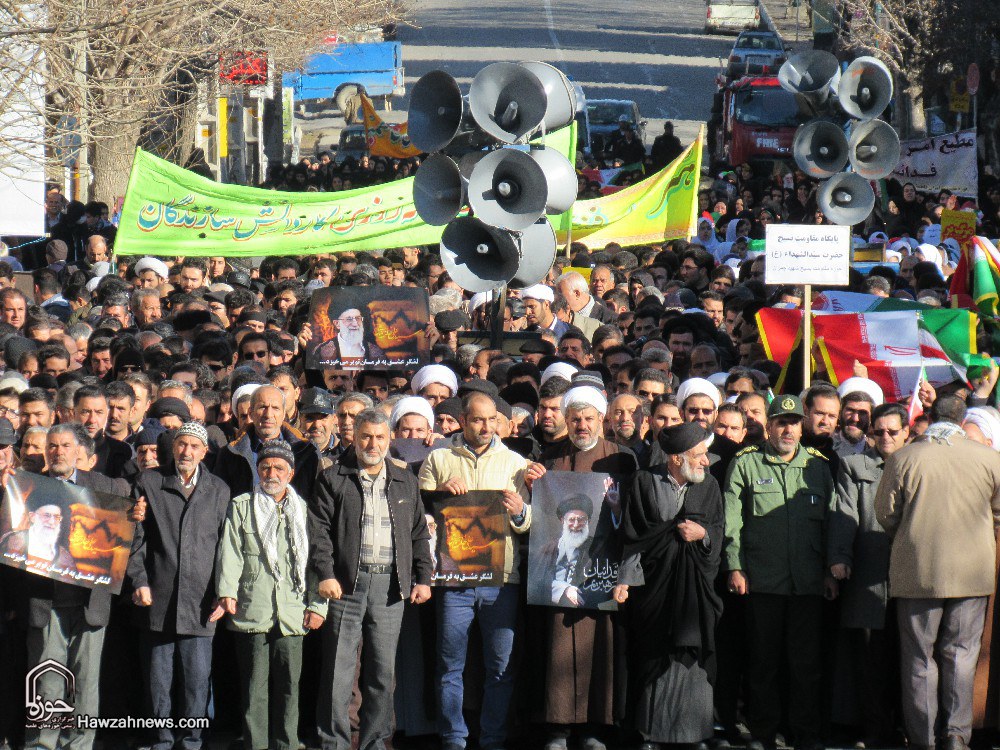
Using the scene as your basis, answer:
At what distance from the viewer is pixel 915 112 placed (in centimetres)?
4316

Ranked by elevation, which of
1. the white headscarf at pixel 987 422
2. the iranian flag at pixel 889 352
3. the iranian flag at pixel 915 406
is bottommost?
the white headscarf at pixel 987 422

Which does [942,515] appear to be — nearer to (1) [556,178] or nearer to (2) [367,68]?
(1) [556,178]

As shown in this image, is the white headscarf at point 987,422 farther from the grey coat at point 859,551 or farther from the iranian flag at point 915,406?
the grey coat at point 859,551

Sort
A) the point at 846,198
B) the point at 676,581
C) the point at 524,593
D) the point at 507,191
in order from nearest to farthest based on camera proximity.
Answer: the point at 676,581 < the point at 524,593 < the point at 507,191 < the point at 846,198

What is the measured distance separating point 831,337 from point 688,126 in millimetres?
32751

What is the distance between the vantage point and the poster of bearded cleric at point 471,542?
27.0ft

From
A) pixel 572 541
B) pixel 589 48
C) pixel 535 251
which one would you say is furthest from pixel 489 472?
pixel 589 48

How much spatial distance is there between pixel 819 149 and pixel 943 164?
10.1 m

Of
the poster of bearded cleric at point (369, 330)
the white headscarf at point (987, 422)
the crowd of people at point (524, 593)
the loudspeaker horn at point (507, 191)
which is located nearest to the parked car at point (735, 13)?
the poster of bearded cleric at point (369, 330)

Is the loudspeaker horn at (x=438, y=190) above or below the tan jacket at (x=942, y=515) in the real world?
above

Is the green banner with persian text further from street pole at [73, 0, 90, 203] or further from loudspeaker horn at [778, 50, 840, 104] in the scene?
loudspeaker horn at [778, 50, 840, 104]

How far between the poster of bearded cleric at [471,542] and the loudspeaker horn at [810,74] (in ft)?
19.9

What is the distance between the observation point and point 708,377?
35.6ft

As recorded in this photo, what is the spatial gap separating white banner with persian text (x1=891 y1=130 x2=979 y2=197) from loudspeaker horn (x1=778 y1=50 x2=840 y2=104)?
8387mm
